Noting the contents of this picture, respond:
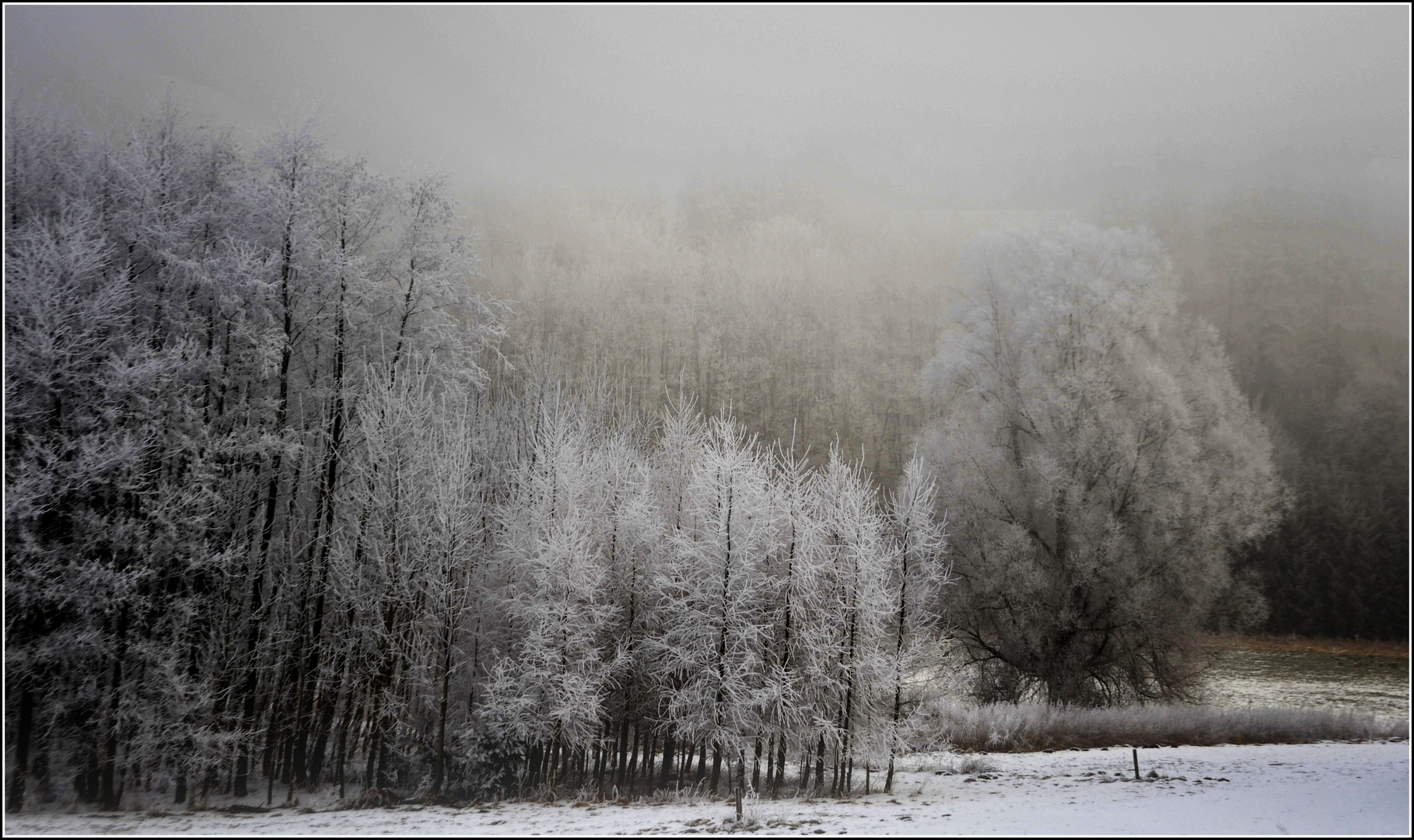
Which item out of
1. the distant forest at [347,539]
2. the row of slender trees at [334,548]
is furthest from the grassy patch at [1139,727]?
the row of slender trees at [334,548]

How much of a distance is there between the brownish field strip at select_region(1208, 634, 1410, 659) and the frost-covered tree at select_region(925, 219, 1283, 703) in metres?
5.87

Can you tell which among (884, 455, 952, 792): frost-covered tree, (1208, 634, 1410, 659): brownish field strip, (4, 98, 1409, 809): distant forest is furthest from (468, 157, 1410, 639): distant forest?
(884, 455, 952, 792): frost-covered tree

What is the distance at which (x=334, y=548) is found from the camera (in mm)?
Answer: 10766

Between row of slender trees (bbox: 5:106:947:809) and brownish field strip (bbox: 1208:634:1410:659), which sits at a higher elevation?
row of slender trees (bbox: 5:106:947:809)

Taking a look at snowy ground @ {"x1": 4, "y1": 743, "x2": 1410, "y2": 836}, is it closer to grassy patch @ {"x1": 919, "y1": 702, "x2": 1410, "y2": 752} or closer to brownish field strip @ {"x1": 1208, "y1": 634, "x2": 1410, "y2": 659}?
grassy patch @ {"x1": 919, "y1": 702, "x2": 1410, "y2": 752}

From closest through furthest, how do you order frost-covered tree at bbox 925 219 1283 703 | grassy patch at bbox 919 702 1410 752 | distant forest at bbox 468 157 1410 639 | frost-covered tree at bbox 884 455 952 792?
frost-covered tree at bbox 884 455 952 792
grassy patch at bbox 919 702 1410 752
frost-covered tree at bbox 925 219 1283 703
distant forest at bbox 468 157 1410 639

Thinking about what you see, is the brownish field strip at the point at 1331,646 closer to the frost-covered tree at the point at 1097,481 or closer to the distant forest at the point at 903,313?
the distant forest at the point at 903,313

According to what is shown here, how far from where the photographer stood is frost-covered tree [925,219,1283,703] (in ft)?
53.4

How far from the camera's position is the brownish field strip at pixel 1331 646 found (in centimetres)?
2127

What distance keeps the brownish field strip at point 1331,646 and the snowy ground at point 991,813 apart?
38.8ft

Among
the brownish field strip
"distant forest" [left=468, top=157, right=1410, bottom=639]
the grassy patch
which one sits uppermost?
"distant forest" [left=468, top=157, right=1410, bottom=639]

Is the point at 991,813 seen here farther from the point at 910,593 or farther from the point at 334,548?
the point at 334,548

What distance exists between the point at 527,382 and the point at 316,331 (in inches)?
277

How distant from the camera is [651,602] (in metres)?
11.3
